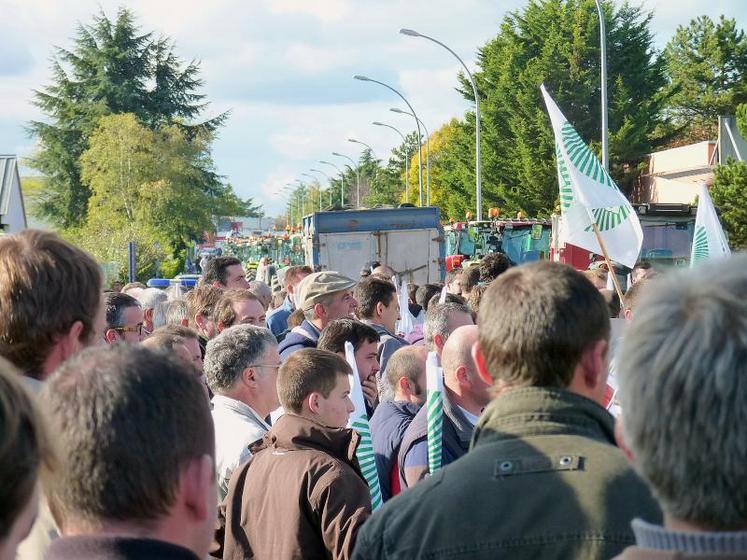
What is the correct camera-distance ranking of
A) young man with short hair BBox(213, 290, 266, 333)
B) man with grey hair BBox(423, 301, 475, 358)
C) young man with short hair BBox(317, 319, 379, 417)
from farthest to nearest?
young man with short hair BBox(213, 290, 266, 333) → man with grey hair BBox(423, 301, 475, 358) → young man with short hair BBox(317, 319, 379, 417)

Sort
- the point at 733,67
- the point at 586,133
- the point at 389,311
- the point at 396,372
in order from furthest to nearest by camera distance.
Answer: the point at 733,67 < the point at 586,133 < the point at 389,311 < the point at 396,372

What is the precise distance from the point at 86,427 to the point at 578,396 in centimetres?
119

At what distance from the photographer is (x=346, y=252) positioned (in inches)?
917

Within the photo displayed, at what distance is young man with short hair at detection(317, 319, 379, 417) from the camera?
21.5 ft

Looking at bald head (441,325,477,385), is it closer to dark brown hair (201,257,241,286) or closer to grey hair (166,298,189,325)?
grey hair (166,298,189,325)

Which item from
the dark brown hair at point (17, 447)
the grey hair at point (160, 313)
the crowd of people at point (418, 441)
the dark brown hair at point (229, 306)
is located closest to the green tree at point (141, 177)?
the grey hair at point (160, 313)

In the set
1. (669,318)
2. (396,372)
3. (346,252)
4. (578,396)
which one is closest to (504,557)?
(578,396)

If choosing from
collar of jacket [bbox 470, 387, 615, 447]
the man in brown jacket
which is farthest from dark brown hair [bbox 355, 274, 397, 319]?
collar of jacket [bbox 470, 387, 615, 447]

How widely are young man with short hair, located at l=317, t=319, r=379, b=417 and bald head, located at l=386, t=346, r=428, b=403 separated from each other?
808 millimetres

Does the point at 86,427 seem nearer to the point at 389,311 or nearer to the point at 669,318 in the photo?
the point at 669,318

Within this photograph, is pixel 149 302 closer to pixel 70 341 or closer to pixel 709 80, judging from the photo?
pixel 70 341

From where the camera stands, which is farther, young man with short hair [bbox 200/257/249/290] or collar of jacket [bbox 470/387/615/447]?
young man with short hair [bbox 200/257/249/290]

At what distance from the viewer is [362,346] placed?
657 centimetres

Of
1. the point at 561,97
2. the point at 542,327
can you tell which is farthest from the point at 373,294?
the point at 561,97
